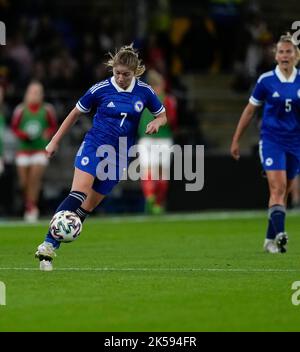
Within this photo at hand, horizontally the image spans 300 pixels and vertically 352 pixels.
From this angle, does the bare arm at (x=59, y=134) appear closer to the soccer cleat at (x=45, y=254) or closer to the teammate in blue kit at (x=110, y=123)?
the teammate in blue kit at (x=110, y=123)

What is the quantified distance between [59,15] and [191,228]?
37.1 feet

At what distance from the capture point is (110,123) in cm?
1430

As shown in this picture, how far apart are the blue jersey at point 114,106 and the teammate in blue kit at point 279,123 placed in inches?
84.6

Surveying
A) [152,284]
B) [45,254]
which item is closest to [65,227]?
[45,254]

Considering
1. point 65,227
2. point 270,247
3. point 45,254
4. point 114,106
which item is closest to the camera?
point 65,227

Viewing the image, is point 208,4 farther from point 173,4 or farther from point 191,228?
point 191,228

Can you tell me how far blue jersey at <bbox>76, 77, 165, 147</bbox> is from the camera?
14195 millimetres

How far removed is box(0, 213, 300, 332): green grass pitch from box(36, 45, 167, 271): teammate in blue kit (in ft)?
3.00

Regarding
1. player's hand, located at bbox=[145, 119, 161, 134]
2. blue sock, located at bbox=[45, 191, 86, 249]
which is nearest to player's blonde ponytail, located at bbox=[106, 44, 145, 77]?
player's hand, located at bbox=[145, 119, 161, 134]

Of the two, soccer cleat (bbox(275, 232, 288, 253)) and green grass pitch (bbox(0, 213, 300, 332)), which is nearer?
green grass pitch (bbox(0, 213, 300, 332))

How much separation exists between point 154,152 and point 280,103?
9.25 meters

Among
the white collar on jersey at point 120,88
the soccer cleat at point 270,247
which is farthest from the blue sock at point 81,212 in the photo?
the soccer cleat at point 270,247

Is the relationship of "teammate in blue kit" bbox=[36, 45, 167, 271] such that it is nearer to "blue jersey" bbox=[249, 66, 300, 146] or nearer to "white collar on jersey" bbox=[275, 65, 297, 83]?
"blue jersey" bbox=[249, 66, 300, 146]

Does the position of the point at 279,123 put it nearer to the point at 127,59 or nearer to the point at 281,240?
the point at 281,240
